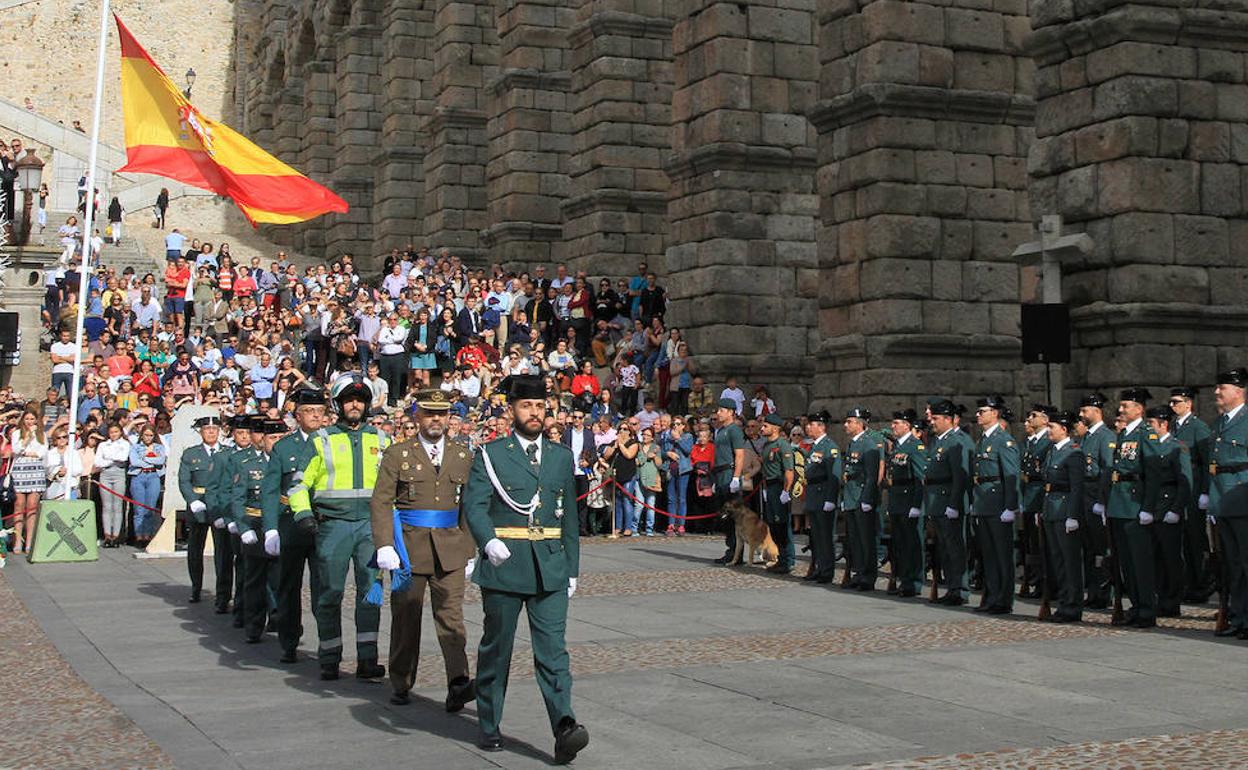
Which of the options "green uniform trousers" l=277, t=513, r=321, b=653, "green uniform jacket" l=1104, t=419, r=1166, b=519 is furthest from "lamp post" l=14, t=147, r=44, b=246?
"green uniform jacket" l=1104, t=419, r=1166, b=519

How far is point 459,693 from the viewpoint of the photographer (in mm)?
8023

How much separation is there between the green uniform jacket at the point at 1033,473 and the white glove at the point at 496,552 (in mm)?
5973

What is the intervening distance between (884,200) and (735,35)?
510cm

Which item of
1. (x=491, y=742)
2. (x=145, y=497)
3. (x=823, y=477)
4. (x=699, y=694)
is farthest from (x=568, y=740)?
(x=145, y=497)

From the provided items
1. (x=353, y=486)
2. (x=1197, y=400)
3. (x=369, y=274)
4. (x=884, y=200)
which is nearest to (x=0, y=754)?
(x=353, y=486)

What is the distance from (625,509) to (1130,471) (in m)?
9.60

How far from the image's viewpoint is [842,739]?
7.15 meters

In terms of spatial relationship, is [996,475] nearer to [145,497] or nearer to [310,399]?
[310,399]

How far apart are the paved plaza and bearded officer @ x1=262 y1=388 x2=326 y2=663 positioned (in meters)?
0.27

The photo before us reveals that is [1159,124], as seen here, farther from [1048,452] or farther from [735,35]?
[735,35]

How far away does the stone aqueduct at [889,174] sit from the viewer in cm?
1400

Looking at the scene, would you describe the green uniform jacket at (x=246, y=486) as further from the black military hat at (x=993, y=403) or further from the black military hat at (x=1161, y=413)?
the black military hat at (x=1161, y=413)

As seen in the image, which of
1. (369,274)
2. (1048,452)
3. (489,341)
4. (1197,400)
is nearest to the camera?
(1048,452)

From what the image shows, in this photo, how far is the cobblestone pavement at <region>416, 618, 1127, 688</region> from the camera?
9453mm
